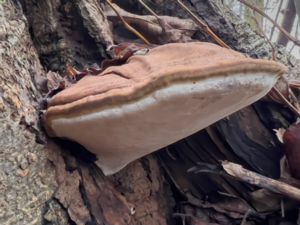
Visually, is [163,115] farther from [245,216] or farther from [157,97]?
[245,216]

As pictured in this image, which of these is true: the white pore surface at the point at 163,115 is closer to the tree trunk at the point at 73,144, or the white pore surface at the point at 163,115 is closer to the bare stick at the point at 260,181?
the tree trunk at the point at 73,144

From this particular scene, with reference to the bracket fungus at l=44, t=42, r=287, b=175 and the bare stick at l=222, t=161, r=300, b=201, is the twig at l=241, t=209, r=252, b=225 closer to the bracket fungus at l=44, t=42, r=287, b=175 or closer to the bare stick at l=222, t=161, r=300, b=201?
the bare stick at l=222, t=161, r=300, b=201

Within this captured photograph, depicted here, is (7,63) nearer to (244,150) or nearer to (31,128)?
(31,128)

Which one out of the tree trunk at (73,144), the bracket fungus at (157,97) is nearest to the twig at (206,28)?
the tree trunk at (73,144)

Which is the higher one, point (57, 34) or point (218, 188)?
point (57, 34)

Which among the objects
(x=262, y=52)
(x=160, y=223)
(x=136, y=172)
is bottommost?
(x=160, y=223)

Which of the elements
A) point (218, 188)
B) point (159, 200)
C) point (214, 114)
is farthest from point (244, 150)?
point (214, 114)
